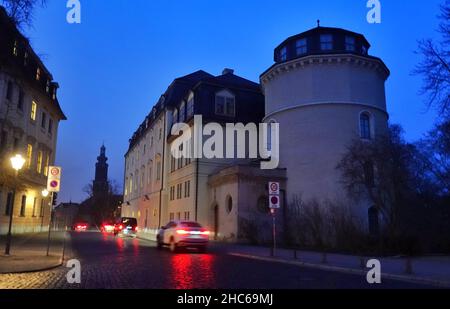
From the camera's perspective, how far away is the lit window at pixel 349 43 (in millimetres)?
34531

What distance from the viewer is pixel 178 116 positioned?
151ft

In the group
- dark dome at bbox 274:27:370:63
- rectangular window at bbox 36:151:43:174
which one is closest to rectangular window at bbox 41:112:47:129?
rectangular window at bbox 36:151:43:174

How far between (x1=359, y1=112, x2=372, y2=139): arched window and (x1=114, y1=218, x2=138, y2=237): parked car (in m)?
27.2

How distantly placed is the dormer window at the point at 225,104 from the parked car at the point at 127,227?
16930 mm

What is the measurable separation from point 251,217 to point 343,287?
860 inches

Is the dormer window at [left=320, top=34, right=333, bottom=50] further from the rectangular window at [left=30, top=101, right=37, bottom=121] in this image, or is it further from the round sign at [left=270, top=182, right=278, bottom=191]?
the rectangular window at [left=30, top=101, right=37, bottom=121]

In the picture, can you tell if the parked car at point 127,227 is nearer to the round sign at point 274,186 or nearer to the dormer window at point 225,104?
the dormer window at point 225,104

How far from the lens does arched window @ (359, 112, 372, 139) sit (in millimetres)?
33469

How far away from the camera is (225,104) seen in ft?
135

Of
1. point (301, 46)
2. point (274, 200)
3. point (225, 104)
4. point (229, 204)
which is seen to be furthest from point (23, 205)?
point (301, 46)

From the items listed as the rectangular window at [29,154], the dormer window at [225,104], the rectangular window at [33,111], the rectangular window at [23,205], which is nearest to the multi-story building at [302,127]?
the dormer window at [225,104]

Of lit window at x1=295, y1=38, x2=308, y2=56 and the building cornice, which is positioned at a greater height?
lit window at x1=295, y1=38, x2=308, y2=56

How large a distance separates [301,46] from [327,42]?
2.12 m
